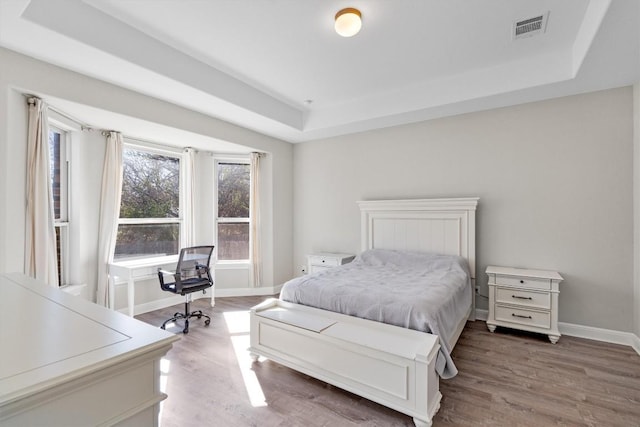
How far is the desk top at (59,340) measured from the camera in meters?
0.66

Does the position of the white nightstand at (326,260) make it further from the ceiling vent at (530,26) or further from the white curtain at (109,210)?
the ceiling vent at (530,26)

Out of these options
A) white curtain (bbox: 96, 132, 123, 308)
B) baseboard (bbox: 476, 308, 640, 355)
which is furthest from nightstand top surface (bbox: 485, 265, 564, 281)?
white curtain (bbox: 96, 132, 123, 308)

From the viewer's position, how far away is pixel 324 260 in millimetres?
4562

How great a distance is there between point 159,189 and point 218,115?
1.48 m

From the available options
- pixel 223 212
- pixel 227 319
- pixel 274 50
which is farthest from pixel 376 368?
pixel 223 212

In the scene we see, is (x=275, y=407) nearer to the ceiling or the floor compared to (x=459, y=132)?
nearer to the floor

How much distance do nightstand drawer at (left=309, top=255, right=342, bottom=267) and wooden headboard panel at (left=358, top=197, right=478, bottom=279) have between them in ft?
1.41

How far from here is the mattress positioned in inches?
87.0

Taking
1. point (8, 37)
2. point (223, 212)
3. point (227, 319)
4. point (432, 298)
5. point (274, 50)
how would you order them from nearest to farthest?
point (8, 37) < point (432, 298) < point (274, 50) < point (227, 319) < point (223, 212)

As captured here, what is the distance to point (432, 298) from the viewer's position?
7.84 ft

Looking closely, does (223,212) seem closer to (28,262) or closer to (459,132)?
(28,262)

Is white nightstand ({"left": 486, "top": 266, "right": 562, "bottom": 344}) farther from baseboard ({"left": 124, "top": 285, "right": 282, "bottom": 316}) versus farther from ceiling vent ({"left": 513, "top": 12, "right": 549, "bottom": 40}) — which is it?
baseboard ({"left": 124, "top": 285, "right": 282, "bottom": 316})

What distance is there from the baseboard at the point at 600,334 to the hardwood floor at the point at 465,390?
101 millimetres

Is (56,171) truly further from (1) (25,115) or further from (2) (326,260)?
(2) (326,260)
